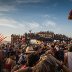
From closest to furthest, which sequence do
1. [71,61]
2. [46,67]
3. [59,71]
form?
1. [46,67]
2. [59,71]
3. [71,61]

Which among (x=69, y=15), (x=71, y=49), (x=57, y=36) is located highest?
(x=57, y=36)

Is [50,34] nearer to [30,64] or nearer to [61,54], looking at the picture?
[61,54]

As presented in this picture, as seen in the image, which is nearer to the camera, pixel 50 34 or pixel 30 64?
pixel 30 64

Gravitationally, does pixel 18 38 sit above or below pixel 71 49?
above

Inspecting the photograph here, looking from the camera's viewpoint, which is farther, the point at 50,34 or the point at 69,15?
the point at 50,34

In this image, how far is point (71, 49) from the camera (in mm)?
7980

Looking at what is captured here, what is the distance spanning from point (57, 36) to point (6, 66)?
125 ft

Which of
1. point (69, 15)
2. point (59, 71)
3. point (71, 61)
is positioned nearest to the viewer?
point (59, 71)

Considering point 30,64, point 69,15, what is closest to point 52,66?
point 30,64

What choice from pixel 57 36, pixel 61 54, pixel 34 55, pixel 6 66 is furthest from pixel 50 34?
pixel 34 55

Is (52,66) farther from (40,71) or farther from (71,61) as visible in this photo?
(71,61)

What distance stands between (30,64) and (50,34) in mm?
42654

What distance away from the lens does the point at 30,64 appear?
5.62 metres

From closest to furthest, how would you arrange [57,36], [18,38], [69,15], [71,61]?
[71,61]
[69,15]
[18,38]
[57,36]
